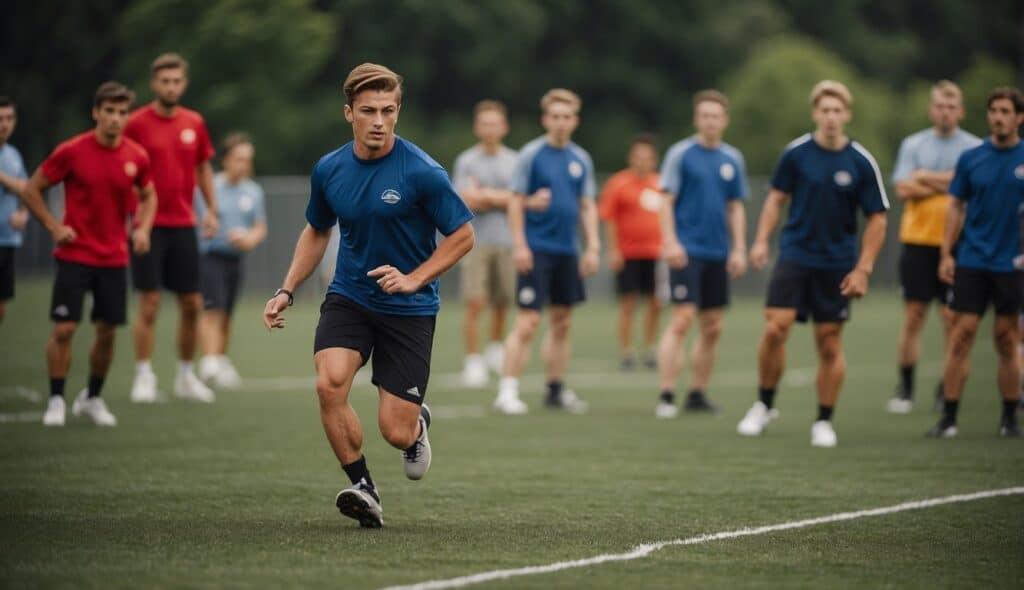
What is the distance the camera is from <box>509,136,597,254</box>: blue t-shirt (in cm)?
1370

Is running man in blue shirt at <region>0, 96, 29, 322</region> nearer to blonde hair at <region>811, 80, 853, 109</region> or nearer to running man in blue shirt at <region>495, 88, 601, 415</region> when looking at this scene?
running man in blue shirt at <region>495, 88, 601, 415</region>

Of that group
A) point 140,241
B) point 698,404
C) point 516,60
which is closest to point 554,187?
point 698,404

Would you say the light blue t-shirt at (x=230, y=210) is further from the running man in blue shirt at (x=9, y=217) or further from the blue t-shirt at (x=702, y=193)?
the blue t-shirt at (x=702, y=193)

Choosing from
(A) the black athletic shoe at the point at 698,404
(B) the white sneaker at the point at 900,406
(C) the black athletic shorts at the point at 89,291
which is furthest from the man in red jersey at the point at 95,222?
(B) the white sneaker at the point at 900,406

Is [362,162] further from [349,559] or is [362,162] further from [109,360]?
[109,360]

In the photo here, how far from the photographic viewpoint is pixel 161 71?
1308 centimetres

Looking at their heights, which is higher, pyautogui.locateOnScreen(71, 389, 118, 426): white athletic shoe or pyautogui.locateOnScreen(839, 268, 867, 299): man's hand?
pyautogui.locateOnScreen(839, 268, 867, 299): man's hand

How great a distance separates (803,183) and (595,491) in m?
3.21

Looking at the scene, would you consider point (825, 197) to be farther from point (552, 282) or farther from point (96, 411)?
point (96, 411)

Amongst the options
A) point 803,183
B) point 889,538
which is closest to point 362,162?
point 889,538

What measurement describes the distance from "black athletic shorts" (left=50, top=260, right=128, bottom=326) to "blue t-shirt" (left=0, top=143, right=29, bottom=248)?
6.28 ft

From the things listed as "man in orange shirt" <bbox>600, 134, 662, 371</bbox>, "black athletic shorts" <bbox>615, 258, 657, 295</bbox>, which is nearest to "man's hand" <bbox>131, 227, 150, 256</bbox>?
"man in orange shirt" <bbox>600, 134, 662, 371</bbox>

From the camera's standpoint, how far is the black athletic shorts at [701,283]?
13.4m

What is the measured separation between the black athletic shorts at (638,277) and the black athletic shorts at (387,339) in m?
11.7
